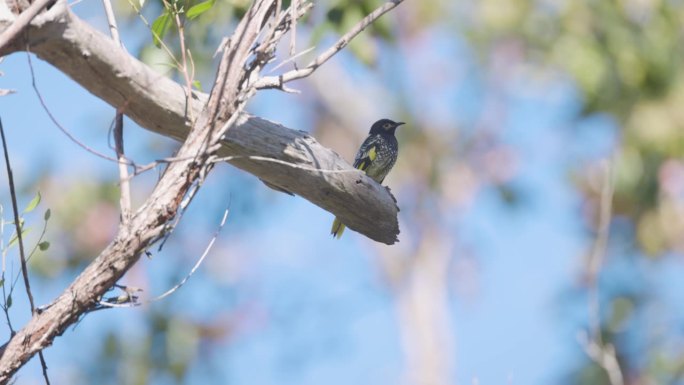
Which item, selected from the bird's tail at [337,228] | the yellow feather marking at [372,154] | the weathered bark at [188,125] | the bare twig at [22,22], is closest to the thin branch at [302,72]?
the weathered bark at [188,125]

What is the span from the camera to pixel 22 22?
2402 mm

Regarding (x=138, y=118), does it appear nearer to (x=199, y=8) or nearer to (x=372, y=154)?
(x=199, y=8)

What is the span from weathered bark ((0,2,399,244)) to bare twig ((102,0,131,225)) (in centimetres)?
6

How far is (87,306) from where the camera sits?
8.80ft

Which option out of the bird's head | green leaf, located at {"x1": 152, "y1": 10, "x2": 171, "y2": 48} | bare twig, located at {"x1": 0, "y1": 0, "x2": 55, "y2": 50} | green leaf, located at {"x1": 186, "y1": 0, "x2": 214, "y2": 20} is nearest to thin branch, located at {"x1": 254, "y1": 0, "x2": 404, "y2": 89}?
green leaf, located at {"x1": 186, "y1": 0, "x2": 214, "y2": 20}

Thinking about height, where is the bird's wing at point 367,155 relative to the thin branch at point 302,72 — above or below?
above

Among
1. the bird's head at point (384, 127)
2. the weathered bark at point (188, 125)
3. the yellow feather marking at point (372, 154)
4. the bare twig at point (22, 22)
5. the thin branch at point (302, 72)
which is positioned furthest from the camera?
the bird's head at point (384, 127)

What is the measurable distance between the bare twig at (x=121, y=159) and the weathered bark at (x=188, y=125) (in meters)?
0.06

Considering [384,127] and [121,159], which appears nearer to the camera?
[121,159]

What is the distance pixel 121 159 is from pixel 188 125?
0.21m

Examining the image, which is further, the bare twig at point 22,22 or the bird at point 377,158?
the bird at point 377,158

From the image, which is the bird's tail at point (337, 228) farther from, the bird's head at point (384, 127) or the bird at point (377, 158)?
the bird's head at point (384, 127)

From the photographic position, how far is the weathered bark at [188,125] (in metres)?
2.54

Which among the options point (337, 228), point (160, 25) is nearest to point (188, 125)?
point (160, 25)
